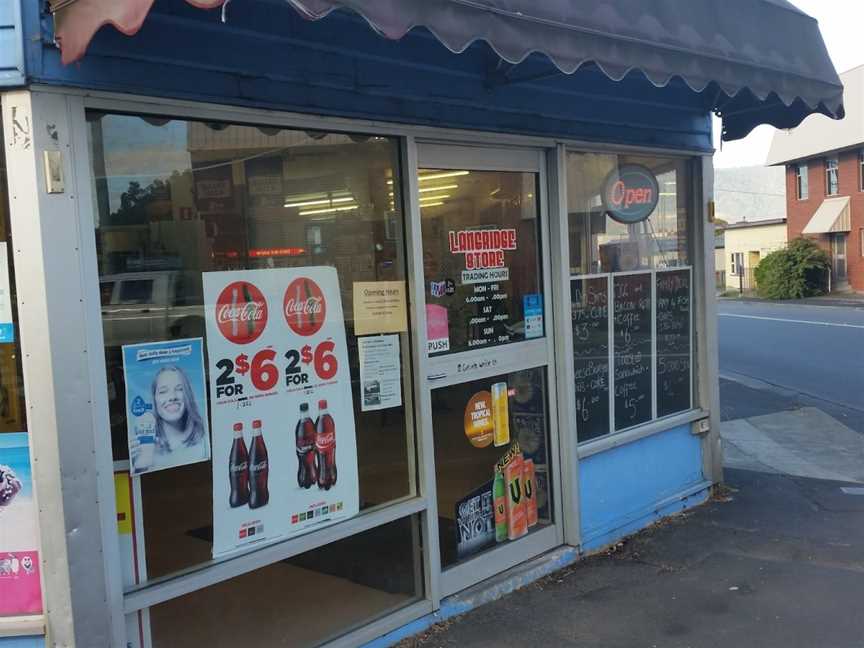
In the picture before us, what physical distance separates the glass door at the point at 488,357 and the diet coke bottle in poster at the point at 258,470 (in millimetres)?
1064

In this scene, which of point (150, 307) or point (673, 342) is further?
point (673, 342)

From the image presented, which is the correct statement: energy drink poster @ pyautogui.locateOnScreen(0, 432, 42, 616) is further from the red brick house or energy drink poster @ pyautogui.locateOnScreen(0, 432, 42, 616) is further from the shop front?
the red brick house

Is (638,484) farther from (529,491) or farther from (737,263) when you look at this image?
(737,263)

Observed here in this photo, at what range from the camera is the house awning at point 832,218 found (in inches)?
1334

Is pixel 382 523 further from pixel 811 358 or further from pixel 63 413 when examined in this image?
pixel 811 358

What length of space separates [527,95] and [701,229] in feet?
7.34

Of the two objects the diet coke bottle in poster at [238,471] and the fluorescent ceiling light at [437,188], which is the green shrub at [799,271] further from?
the diet coke bottle in poster at [238,471]

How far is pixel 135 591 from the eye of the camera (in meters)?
3.23

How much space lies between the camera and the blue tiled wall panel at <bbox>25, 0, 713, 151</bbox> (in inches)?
125

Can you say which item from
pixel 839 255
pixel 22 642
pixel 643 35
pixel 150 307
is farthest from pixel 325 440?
pixel 839 255

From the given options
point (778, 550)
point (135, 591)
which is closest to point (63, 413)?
point (135, 591)

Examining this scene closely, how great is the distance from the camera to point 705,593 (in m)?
4.75

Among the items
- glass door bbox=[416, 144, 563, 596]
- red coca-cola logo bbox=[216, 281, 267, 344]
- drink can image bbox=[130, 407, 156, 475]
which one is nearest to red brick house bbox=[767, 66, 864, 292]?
A: glass door bbox=[416, 144, 563, 596]

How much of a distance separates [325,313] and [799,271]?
33996 millimetres
